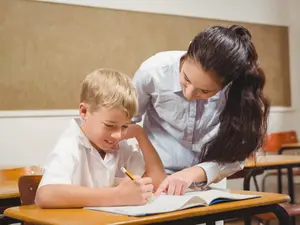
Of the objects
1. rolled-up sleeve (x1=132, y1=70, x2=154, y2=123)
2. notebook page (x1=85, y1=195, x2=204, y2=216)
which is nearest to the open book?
notebook page (x1=85, y1=195, x2=204, y2=216)

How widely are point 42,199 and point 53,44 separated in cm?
245

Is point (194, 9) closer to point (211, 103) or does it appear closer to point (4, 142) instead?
point (4, 142)

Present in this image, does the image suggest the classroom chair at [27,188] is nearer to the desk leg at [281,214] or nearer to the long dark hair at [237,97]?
the long dark hair at [237,97]

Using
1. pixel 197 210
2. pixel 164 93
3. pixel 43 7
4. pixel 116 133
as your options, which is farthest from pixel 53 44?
pixel 197 210

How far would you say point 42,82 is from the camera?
12.1 feet

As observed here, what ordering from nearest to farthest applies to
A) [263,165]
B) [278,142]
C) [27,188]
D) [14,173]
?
1. [27,188]
2. [14,173]
3. [263,165]
4. [278,142]

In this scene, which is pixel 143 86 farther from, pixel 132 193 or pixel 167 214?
pixel 167 214

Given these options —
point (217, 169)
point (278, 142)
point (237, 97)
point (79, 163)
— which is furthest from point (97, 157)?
point (278, 142)

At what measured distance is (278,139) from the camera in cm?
478

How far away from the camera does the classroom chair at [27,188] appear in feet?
5.30

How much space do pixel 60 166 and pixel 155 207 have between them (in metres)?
0.30

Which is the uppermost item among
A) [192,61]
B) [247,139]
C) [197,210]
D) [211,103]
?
[192,61]

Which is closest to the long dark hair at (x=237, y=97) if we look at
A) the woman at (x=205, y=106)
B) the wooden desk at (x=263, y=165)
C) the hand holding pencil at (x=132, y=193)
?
the woman at (x=205, y=106)

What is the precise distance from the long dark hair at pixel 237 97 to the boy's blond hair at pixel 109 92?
23cm
